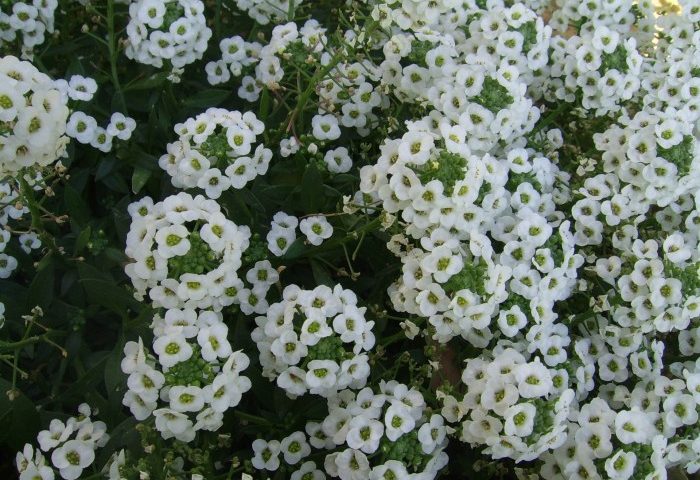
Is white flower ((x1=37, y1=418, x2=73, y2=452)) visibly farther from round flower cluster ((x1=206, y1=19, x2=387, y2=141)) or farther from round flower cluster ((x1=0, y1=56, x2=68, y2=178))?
round flower cluster ((x1=206, y1=19, x2=387, y2=141))

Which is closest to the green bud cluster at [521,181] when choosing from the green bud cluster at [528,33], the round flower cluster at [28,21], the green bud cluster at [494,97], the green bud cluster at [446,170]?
the green bud cluster at [494,97]

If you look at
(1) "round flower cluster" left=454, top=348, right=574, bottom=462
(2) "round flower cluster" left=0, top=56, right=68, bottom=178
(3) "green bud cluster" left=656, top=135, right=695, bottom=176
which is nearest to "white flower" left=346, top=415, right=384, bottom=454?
(1) "round flower cluster" left=454, top=348, right=574, bottom=462

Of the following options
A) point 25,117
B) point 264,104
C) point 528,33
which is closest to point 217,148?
point 264,104

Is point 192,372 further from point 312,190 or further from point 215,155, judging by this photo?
point 312,190

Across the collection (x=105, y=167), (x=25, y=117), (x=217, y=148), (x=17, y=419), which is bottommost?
(x=17, y=419)

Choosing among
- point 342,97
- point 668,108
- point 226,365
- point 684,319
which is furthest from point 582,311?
point 226,365
